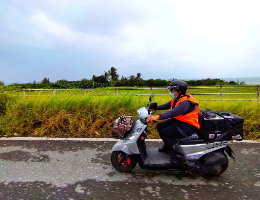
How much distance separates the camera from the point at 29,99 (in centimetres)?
656

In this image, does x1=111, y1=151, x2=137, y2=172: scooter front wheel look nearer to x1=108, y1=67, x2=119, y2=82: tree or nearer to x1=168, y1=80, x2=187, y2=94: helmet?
x1=168, y1=80, x2=187, y2=94: helmet

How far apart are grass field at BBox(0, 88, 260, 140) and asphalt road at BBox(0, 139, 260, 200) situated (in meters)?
1.17

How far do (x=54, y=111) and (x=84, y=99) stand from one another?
91cm

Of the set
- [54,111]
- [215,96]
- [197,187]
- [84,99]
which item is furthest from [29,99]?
[215,96]

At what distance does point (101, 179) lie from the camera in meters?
3.17

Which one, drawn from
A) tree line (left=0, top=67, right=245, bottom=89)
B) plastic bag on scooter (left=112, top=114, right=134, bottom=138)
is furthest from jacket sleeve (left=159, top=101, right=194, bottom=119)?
tree line (left=0, top=67, right=245, bottom=89)

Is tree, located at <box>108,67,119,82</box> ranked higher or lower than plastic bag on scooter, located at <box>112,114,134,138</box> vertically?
higher

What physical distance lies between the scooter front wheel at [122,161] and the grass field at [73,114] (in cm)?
182

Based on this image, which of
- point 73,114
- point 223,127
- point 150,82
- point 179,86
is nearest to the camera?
point 223,127

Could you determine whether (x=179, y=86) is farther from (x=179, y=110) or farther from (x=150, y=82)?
(x=150, y=82)

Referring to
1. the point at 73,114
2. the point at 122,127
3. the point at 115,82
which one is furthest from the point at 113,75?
the point at 122,127

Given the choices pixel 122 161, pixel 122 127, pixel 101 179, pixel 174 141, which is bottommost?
pixel 101 179

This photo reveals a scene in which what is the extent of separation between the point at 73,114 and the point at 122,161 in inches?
116

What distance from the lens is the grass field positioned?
17.6 ft
